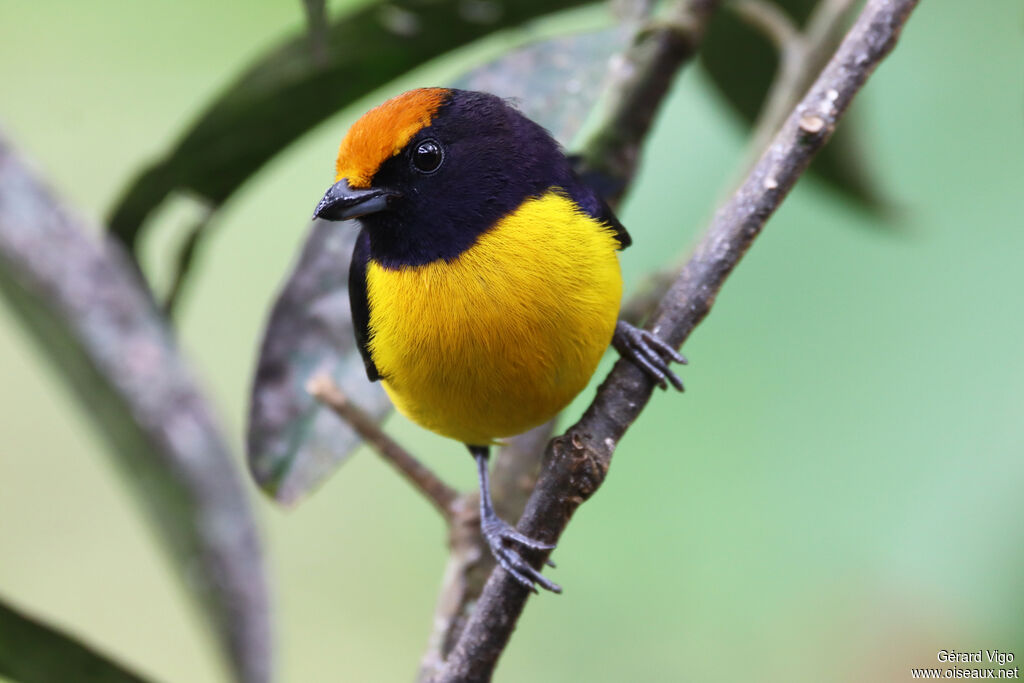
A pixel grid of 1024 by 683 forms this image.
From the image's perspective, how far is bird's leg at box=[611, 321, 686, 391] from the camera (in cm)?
164

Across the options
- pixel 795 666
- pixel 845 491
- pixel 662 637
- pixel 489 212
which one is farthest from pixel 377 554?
pixel 489 212

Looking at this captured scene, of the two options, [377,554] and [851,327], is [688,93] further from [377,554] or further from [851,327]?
[377,554]

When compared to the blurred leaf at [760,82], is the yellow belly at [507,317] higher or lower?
lower

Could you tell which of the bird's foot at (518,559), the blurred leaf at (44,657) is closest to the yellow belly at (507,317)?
the bird's foot at (518,559)

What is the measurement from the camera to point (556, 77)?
2275 millimetres

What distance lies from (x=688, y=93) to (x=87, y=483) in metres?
3.06

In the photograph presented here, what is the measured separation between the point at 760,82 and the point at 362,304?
1.54 metres

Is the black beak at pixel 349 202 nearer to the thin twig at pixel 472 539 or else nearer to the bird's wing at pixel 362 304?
the bird's wing at pixel 362 304

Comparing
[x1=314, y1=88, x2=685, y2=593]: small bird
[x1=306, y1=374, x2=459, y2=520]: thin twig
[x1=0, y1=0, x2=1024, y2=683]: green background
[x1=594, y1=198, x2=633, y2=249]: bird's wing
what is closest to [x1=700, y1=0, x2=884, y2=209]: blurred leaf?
[x1=0, y1=0, x2=1024, y2=683]: green background

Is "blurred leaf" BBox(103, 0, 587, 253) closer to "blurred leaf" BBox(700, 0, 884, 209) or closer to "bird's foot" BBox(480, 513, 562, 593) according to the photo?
"blurred leaf" BBox(700, 0, 884, 209)

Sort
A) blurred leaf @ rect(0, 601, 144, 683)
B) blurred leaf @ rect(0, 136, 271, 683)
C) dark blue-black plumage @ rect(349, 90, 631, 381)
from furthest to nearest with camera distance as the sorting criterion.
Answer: blurred leaf @ rect(0, 136, 271, 683) → dark blue-black plumage @ rect(349, 90, 631, 381) → blurred leaf @ rect(0, 601, 144, 683)

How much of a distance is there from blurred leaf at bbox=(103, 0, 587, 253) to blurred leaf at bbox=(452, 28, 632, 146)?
12 cm

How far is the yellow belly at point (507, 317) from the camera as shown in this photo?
1.68 metres

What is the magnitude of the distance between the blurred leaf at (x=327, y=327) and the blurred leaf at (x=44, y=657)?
436 millimetres
